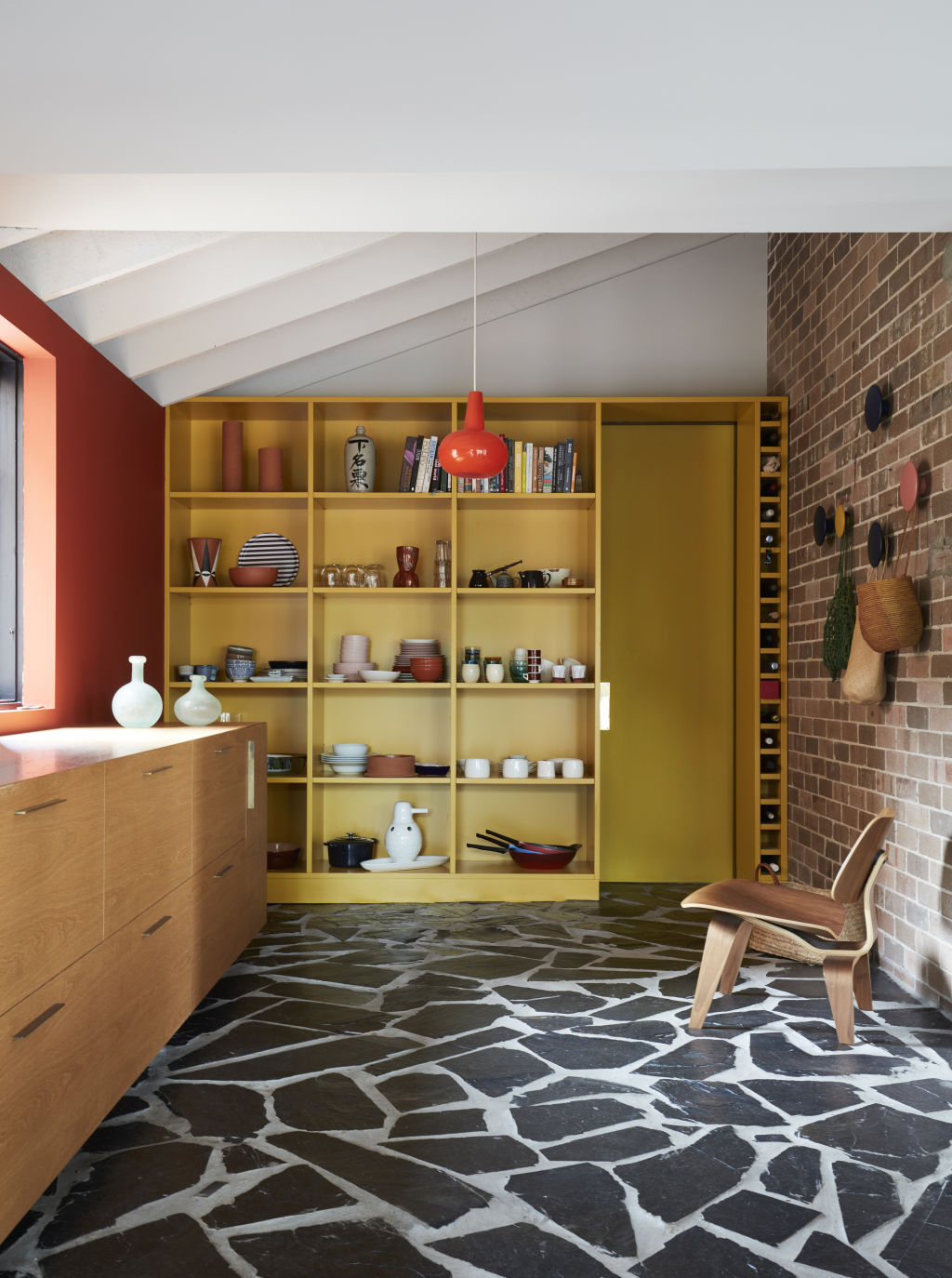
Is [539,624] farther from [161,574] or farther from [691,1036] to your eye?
[691,1036]

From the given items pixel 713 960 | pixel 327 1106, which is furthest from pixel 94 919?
pixel 713 960

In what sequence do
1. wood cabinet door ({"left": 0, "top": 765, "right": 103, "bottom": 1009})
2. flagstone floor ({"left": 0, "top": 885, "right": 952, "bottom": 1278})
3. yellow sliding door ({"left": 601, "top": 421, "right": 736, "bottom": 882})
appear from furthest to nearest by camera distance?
yellow sliding door ({"left": 601, "top": 421, "right": 736, "bottom": 882}) < flagstone floor ({"left": 0, "top": 885, "right": 952, "bottom": 1278}) < wood cabinet door ({"left": 0, "top": 765, "right": 103, "bottom": 1009})

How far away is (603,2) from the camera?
2.19m

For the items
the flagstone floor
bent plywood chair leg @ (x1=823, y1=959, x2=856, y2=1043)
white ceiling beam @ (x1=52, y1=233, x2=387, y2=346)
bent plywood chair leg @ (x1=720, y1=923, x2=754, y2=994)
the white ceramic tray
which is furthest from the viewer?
the white ceramic tray

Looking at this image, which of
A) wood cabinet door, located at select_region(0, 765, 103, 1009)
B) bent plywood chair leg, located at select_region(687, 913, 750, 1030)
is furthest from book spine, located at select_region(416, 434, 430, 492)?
wood cabinet door, located at select_region(0, 765, 103, 1009)

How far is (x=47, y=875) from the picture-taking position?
2.27m

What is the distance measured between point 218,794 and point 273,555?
85.5 inches

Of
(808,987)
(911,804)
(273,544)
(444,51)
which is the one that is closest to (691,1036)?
(808,987)

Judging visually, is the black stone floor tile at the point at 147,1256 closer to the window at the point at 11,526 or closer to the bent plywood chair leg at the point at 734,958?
the bent plywood chair leg at the point at 734,958

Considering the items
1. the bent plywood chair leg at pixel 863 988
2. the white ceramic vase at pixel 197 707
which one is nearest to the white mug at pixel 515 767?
the white ceramic vase at pixel 197 707

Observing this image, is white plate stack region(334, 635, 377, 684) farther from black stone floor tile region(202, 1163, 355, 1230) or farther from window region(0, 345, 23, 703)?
black stone floor tile region(202, 1163, 355, 1230)

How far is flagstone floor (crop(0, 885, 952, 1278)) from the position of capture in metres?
2.20

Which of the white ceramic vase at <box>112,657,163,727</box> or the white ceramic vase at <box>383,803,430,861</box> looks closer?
the white ceramic vase at <box>112,657,163,727</box>

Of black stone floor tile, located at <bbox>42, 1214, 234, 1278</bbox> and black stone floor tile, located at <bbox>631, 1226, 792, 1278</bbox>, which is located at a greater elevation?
black stone floor tile, located at <bbox>42, 1214, 234, 1278</bbox>
